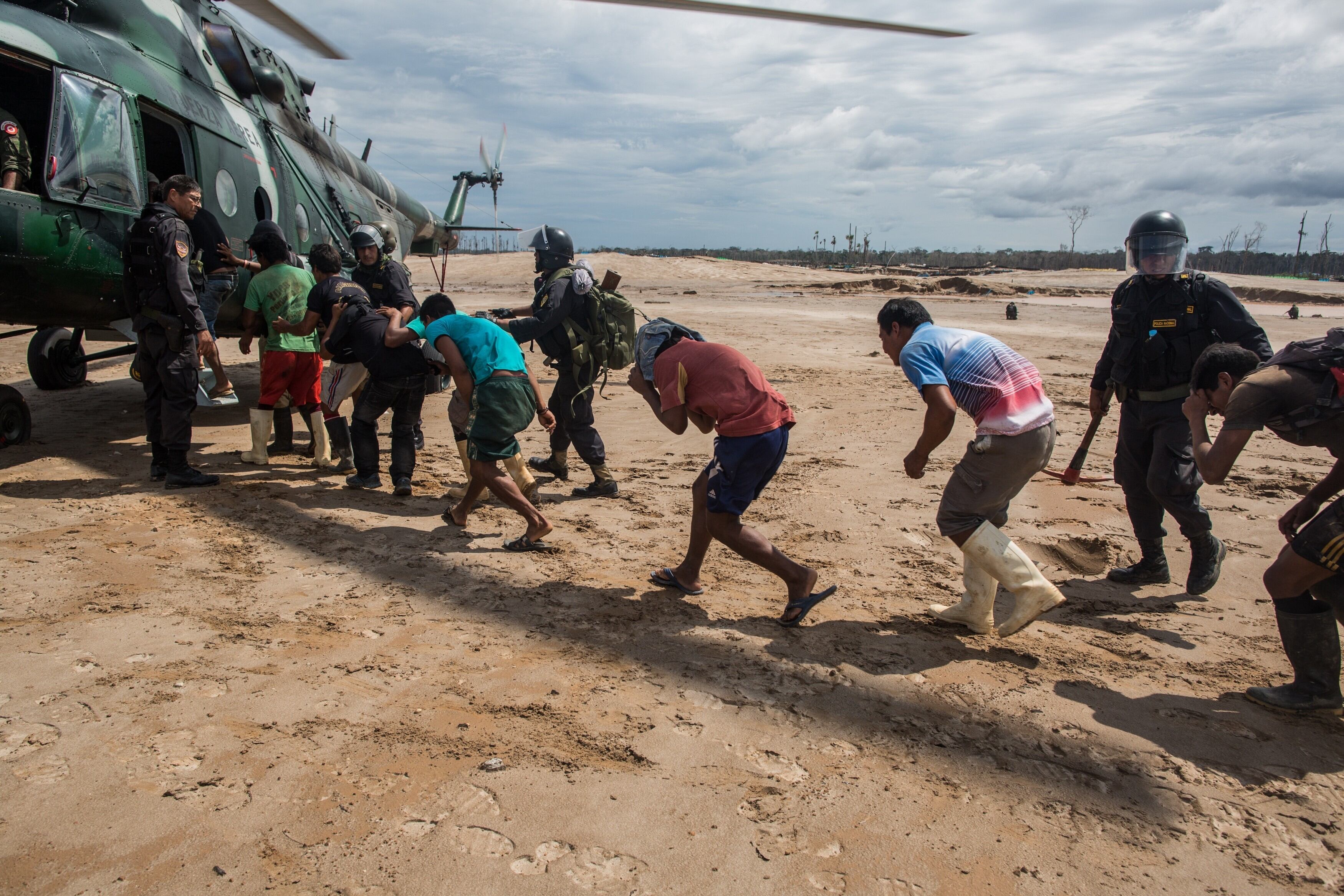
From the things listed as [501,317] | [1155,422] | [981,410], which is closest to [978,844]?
[981,410]

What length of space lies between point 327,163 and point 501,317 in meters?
6.42

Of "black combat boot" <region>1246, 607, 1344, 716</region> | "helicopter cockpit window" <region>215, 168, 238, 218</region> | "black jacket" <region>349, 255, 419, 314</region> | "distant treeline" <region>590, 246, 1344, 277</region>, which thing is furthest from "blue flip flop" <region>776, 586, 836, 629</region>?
"distant treeline" <region>590, 246, 1344, 277</region>

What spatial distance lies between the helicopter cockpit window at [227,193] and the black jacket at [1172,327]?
7.43 metres

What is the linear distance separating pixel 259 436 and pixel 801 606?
493 centimetres

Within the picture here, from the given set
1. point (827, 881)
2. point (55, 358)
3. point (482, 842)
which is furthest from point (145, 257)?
point (827, 881)

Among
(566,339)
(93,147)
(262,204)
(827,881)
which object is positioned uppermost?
(93,147)

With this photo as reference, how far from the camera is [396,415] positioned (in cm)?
607

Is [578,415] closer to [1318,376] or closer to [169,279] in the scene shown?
[169,279]

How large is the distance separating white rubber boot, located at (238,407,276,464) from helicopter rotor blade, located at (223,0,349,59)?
3513mm

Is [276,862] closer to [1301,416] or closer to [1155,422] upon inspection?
[1301,416]

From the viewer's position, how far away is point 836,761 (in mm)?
2820

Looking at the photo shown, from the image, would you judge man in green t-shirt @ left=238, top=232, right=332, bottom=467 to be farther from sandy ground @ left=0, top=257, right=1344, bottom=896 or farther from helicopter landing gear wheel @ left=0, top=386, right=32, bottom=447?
helicopter landing gear wheel @ left=0, top=386, right=32, bottom=447

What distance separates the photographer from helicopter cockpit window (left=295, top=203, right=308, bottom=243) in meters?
9.38

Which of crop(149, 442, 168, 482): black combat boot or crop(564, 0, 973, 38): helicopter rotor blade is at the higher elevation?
crop(564, 0, 973, 38): helicopter rotor blade
